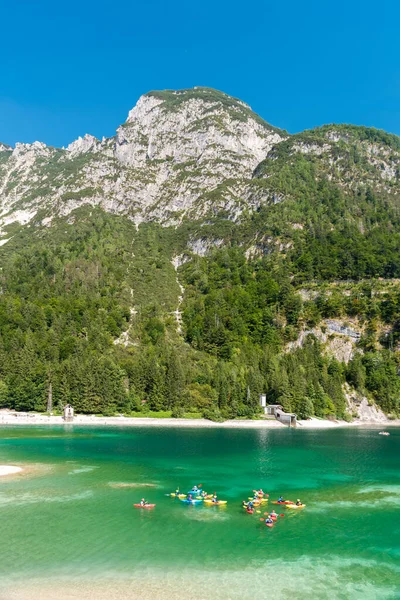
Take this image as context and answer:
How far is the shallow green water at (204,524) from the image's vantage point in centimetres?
3111

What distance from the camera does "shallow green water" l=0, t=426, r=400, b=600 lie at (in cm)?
3111

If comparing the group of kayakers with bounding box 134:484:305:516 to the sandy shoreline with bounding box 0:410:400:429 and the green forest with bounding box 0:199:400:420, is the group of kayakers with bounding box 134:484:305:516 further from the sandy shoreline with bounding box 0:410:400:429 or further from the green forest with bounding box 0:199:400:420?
the green forest with bounding box 0:199:400:420

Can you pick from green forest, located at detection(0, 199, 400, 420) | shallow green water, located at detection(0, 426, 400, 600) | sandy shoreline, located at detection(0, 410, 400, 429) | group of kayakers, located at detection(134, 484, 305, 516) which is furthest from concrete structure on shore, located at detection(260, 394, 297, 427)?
group of kayakers, located at detection(134, 484, 305, 516)

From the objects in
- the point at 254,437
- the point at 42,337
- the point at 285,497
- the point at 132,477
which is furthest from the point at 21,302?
the point at 285,497

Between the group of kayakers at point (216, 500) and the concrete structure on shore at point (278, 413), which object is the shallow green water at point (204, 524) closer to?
the group of kayakers at point (216, 500)

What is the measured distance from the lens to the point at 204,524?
42.4 metres

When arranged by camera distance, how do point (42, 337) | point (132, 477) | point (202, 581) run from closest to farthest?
point (202, 581) < point (132, 477) < point (42, 337)

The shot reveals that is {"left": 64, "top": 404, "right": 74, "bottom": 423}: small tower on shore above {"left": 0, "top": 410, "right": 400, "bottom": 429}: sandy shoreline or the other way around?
above

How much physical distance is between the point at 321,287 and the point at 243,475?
454 feet

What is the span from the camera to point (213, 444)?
3634 inches

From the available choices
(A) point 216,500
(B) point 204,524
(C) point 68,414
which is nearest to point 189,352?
(C) point 68,414

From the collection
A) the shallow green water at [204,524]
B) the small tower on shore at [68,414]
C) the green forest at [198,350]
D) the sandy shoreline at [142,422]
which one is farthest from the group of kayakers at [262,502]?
the small tower on shore at [68,414]

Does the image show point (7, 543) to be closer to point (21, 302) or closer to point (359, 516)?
point (359, 516)

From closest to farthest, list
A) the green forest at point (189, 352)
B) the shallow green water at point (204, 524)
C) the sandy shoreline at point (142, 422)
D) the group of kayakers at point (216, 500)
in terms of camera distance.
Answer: the shallow green water at point (204, 524)
the group of kayakers at point (216, 500)
the sandy shoreline at point (142, 422)
the green forest at point (189, 352)
